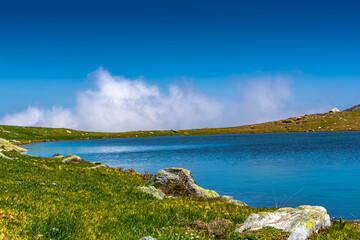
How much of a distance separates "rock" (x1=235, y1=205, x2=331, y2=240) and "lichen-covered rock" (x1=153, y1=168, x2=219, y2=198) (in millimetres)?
11134

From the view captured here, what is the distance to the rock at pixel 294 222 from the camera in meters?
10.7

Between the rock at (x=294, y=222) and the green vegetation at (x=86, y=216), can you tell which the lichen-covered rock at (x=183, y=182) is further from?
the rock at (x=294, y=222)

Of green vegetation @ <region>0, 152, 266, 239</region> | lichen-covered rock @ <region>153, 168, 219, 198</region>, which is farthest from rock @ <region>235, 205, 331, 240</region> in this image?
lichen-covered rock @ <region>153, 168, 219, 198</region>

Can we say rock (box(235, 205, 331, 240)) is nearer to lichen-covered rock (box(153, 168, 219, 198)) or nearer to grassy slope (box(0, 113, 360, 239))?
grassy slope (box(0, 113, 360, 239))

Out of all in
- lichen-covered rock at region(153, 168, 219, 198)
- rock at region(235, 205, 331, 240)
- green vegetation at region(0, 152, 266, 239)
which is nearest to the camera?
green vegetation at region(0, 152, 266, 239)

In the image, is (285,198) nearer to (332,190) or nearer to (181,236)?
(332,190)

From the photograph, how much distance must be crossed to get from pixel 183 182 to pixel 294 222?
46.1 feet

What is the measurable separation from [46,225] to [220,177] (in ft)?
113

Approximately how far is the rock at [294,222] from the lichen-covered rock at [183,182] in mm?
11134

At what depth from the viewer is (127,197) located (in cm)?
1861

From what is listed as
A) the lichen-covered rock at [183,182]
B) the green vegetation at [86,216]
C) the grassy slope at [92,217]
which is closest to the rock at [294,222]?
the grassy slope at [92,217]

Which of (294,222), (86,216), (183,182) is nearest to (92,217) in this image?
(86,216)

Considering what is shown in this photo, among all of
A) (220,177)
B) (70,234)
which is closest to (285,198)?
(220,177)

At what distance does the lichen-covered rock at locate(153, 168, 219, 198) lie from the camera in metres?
23.7
